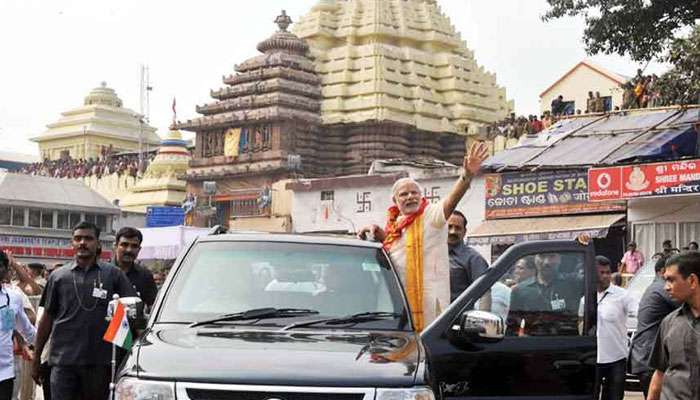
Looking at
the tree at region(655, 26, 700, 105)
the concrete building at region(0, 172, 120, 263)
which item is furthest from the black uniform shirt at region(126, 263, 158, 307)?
the concrete building at region(0, 172, 120, 263)

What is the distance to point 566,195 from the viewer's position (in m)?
26.0

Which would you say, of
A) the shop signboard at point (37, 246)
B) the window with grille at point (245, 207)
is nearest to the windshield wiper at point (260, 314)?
the window with grille at point (245, 207)

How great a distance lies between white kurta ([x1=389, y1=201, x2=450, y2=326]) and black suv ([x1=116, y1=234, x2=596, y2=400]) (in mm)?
631

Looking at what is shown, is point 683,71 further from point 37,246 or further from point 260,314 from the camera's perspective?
point 37,246

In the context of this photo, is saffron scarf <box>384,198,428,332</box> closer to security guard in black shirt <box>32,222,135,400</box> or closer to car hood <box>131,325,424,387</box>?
car hood <box>131,325,424,387</box>

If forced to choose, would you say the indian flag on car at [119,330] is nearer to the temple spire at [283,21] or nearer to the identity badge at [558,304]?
the identity badge at [558,304]

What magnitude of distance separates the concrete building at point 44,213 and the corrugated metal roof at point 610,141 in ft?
79.7

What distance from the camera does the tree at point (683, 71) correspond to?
54.4ft

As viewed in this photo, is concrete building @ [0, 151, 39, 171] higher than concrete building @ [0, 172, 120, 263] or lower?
higher

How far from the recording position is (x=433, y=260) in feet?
22.2

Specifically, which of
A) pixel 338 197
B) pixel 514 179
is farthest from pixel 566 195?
pixel 338 197

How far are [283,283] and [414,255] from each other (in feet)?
4.24

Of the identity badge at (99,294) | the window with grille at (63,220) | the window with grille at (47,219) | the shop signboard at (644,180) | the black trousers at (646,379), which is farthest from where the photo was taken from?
the window with grille at (63,220)

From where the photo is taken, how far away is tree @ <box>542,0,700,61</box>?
60.3ft
